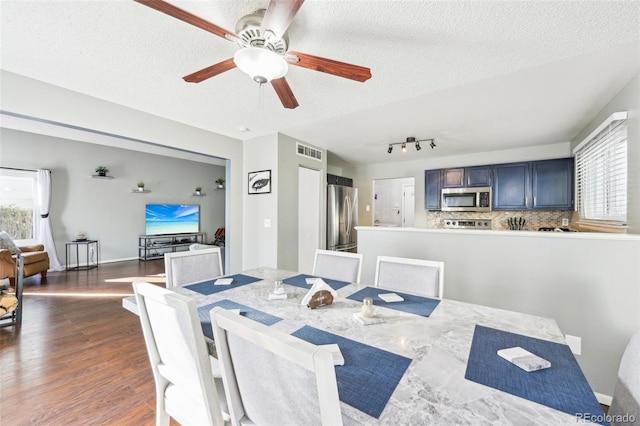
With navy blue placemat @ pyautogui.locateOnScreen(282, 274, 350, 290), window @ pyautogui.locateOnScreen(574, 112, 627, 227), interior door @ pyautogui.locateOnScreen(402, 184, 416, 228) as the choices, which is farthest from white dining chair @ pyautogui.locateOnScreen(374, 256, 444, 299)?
interior door @ pyautogui.locateOnScreen(402, 184, 416, 228)

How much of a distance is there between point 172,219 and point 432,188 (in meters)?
6.65

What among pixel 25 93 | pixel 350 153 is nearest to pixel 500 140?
pixel 350 153

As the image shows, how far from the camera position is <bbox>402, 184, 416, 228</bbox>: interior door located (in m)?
5.43

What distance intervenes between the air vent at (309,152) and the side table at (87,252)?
4908 millimetres

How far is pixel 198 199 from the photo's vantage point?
313 inches

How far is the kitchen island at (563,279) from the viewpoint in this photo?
186 cm

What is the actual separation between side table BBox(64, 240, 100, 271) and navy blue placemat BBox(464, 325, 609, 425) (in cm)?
701

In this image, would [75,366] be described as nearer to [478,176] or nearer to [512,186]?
[478,176]

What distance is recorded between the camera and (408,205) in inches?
216

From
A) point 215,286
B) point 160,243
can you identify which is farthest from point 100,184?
point 215,286

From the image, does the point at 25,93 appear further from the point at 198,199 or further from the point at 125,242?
the point at 198,199

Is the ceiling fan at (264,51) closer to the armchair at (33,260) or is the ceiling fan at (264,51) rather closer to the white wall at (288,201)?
the white wall at (288,201)

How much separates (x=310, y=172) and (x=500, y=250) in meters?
2.89

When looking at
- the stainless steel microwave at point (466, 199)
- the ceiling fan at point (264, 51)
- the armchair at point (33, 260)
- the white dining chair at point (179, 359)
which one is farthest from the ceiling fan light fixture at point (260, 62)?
the stainless steel microwave at point (466, 199)
